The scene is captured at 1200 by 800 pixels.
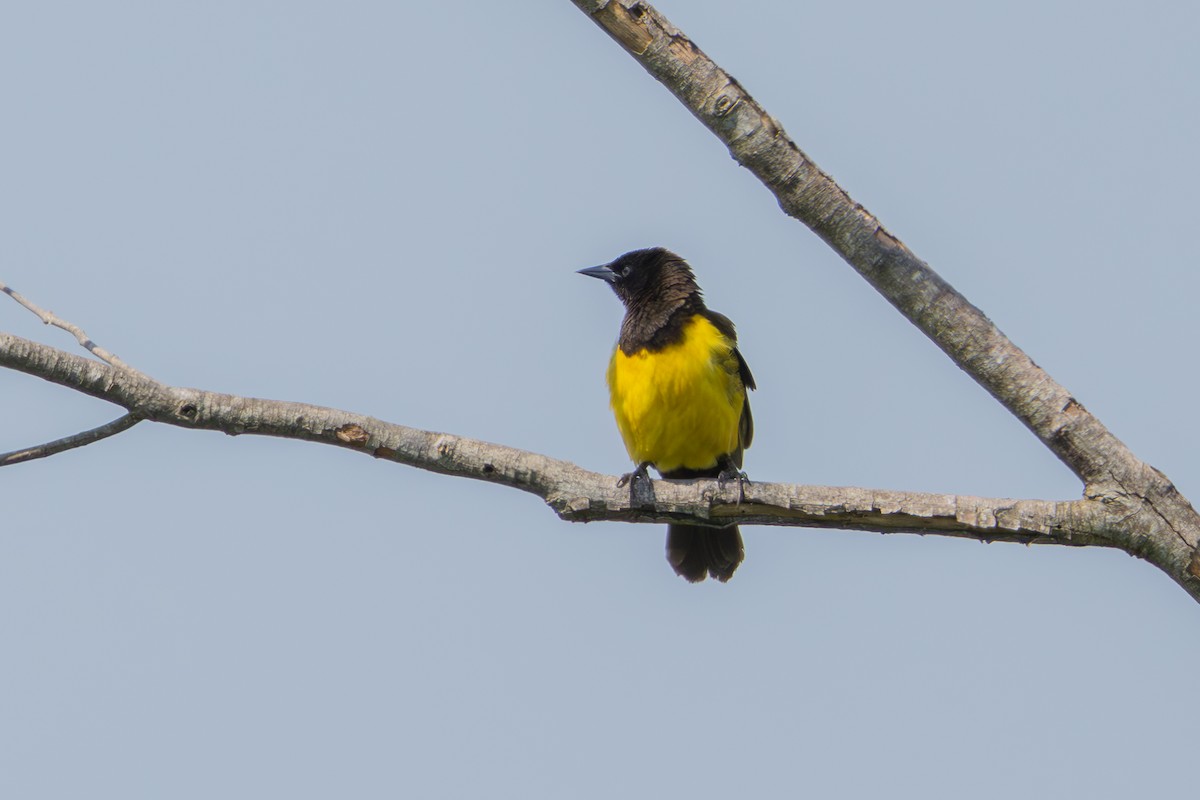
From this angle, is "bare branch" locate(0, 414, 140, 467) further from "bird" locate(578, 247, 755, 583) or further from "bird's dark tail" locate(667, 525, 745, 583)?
"bird's dark tail" locate(667, 525, 745, 583)

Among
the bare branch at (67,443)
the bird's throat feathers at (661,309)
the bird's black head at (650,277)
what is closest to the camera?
the bare branch at (67,443)

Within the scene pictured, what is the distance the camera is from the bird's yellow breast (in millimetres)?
7129

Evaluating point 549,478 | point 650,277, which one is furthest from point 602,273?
point 549,478

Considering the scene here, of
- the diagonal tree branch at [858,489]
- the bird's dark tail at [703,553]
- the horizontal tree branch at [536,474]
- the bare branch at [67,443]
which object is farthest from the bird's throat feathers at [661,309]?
the bare branch at [67,443]

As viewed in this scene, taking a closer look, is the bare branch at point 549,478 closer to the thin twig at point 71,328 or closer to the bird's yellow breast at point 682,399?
the thin twig at point 71,328

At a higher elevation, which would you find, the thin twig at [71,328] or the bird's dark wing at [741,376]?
the bird's dark wing at [741,376]

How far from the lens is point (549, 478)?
5.16 m

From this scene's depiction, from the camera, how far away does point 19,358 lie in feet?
14.6

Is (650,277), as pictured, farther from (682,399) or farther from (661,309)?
(682,399)

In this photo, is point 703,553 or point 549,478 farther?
point 703,553

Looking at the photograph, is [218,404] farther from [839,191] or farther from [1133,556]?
[1133,556]

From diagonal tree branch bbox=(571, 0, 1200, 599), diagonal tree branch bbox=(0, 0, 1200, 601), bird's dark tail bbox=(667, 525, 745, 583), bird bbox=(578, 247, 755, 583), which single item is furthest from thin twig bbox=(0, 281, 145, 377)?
bird's dark tail bbox=(667, 525, 745, 583)

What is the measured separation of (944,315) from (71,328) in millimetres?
3199

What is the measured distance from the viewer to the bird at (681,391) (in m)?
7.15
